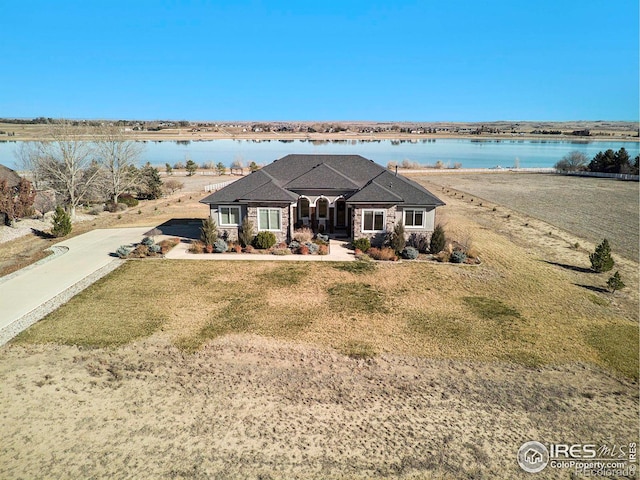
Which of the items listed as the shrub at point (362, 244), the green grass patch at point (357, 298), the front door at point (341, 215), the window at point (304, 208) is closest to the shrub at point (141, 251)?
the window at point (304, 208)

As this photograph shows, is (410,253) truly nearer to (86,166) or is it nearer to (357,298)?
(357,298)

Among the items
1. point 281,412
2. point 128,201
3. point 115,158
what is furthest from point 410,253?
point 115,158

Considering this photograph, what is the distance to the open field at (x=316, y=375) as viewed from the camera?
862cm

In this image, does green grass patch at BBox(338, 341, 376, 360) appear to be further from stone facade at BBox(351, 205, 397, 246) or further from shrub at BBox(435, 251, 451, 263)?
stone facade at BBox(351, 205, 397, 246)

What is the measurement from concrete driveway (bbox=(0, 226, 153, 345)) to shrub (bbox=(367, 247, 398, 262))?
1398cm

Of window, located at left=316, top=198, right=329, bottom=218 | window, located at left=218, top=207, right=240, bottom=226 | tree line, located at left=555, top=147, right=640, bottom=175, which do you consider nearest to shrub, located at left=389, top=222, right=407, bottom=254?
window, located at left=316, top=198, right=329, bottom=218

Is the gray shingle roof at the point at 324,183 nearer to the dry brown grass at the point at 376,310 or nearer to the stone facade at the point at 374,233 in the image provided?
the stone facade at the point at 374,233

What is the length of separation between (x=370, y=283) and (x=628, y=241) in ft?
68.1

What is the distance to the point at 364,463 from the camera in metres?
8.44

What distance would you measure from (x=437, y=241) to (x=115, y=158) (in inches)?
1305

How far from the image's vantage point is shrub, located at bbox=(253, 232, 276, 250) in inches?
917

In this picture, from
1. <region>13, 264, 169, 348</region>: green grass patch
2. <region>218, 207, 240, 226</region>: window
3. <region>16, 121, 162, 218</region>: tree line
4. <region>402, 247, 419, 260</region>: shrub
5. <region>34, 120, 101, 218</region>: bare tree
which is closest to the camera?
<region>13, 264, 169, 348</region>: green grass patch

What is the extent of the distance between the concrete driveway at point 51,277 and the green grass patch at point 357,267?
1196 centimetres

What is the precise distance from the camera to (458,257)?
847 inches
